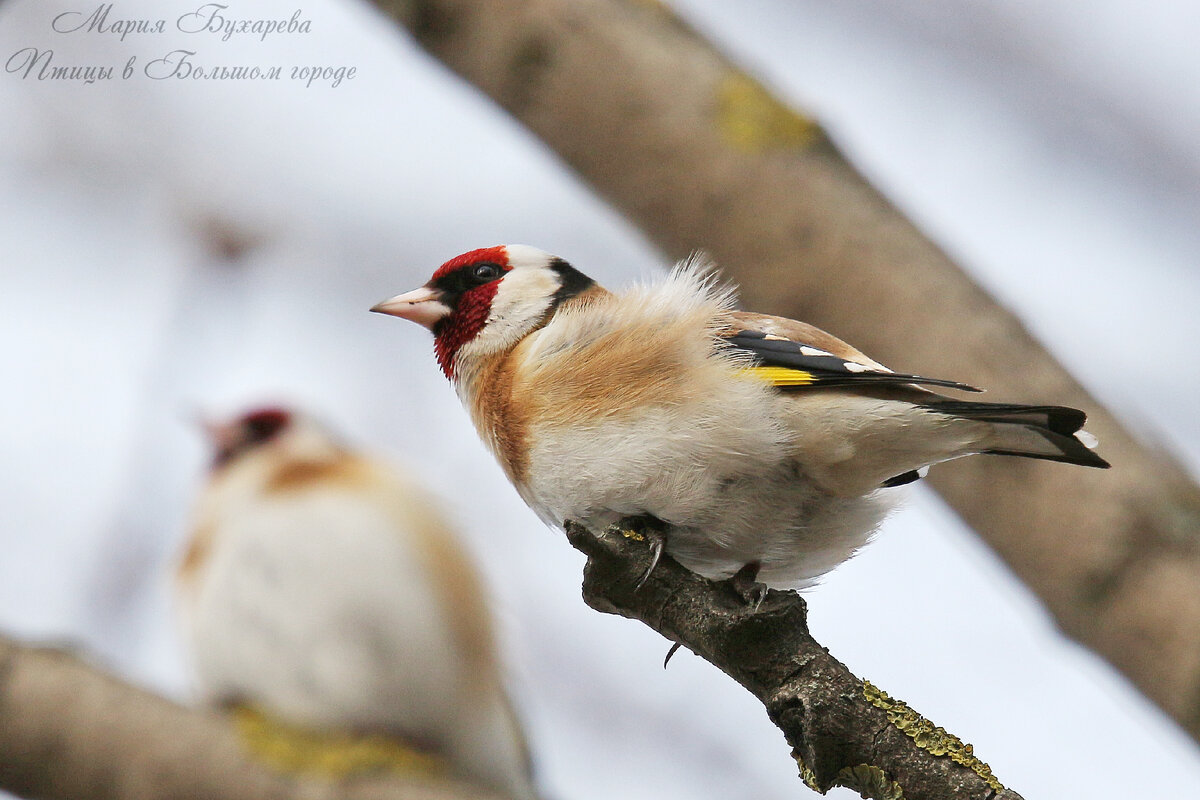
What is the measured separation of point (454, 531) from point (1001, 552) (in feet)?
5.05

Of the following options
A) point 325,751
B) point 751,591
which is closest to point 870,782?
point 751,591

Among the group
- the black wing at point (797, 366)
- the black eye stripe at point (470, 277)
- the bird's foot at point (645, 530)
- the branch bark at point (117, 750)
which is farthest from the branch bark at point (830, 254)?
the branch bark at point (117, 750)

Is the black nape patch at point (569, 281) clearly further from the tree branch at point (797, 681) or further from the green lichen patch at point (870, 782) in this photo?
the green lichen patch at point (870, 782)

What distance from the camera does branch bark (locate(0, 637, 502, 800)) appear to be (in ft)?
7.07

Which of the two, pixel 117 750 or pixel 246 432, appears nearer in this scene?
pixel 117 750

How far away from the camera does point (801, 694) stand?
5.08 feet

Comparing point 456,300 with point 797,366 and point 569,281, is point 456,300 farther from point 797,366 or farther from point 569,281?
point 797,366

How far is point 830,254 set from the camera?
2686 mm

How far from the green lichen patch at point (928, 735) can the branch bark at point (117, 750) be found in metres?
1.10

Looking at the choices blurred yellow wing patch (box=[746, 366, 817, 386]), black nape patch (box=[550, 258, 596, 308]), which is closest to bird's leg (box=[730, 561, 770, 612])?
blurred yellow wing patch (box=[746, 366, 817, 386])

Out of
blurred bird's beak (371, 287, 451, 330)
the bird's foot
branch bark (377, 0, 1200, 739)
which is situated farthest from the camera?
blurred bird's beak (371, 287, 451, 330)

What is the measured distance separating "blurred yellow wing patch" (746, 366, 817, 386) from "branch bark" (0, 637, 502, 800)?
102 centimetres

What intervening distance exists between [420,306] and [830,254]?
94cm

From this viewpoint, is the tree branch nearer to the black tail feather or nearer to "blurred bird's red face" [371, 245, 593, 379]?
the black tail feather
